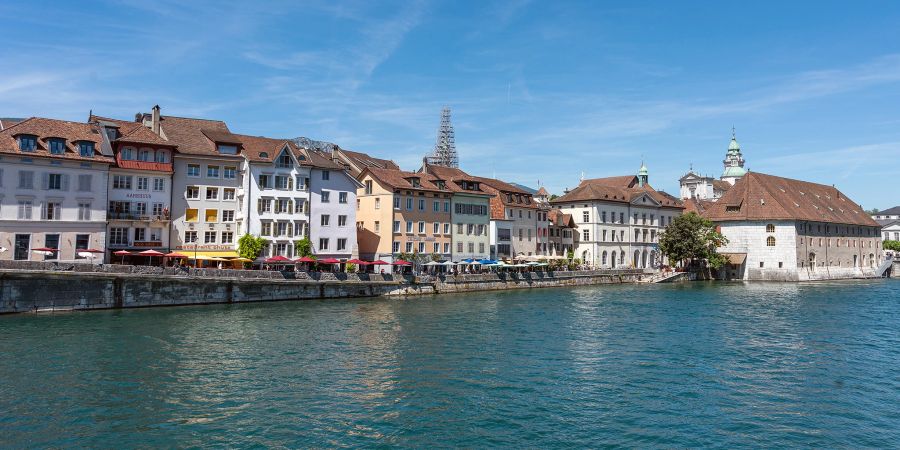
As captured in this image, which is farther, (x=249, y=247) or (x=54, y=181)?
(x=249, y=247)

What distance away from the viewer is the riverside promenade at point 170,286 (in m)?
40.8

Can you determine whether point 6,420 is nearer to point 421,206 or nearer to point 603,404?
point 603,404


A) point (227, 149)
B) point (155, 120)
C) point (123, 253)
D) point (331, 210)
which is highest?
point (155, 120)

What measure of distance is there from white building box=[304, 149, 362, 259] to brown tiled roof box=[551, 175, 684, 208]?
1685 inches

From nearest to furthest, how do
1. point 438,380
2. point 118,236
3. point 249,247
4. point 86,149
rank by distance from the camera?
point 438,380, point 86,149, point 118,236, point 249,247

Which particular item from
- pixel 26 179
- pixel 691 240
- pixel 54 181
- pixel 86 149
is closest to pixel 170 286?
pixel 54 181

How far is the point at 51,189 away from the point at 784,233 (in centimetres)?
9340

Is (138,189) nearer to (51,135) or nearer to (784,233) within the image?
(51,135)

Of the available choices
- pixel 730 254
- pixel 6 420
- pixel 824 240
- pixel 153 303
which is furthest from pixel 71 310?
pixel 824 240

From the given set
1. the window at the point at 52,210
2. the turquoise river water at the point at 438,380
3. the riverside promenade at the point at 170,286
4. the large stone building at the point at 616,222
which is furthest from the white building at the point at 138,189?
the large stone building at the point at 616,222

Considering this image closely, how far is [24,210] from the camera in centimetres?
4738

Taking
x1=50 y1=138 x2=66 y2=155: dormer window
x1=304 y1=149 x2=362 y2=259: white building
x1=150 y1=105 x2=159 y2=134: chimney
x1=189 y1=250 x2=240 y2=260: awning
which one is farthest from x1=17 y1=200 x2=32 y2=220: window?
x1=304 y1=149 x2=362 y2=259: white building

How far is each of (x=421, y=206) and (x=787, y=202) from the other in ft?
208

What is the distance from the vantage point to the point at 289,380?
25.1m
